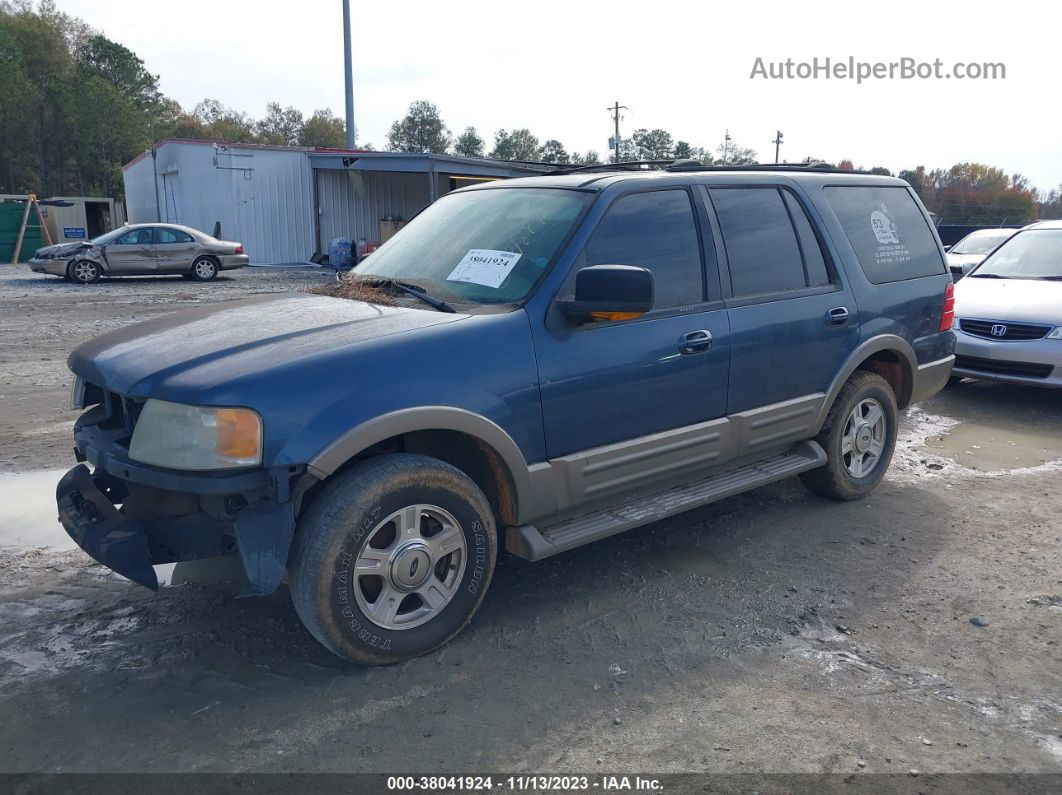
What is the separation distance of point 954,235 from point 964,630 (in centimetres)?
2988

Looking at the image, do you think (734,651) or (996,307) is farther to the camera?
(996,307)

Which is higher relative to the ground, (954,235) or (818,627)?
(954,235)

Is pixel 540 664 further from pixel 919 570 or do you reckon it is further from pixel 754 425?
pixel 919 570

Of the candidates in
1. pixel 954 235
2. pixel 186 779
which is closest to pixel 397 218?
pixel 954 235

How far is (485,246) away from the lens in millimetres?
4062

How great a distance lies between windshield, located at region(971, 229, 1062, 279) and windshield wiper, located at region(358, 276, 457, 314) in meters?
7.48

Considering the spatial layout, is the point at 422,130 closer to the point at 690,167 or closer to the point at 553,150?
the point at 553,150

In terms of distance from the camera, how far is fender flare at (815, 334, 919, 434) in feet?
16.2

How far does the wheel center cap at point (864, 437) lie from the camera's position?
532cm

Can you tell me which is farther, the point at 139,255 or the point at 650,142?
→ the point at 650,142

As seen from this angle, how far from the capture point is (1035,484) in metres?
5.85

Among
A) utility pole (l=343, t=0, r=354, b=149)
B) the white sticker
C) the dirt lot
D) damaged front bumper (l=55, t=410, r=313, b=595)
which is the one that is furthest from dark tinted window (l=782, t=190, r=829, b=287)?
utility pole (l=343, t=0, r=354, b=149)

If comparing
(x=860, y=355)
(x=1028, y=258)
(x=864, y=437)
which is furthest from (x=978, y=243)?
(x=860, y=355)

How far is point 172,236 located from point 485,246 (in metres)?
19.3
